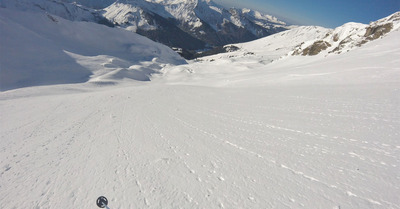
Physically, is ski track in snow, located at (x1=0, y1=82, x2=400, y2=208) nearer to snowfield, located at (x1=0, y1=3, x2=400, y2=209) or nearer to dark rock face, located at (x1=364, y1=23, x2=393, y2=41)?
snowfield, located at (x1=0, y1=3, x2=400, y2=209)

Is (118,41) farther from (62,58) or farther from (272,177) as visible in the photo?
(272,177)

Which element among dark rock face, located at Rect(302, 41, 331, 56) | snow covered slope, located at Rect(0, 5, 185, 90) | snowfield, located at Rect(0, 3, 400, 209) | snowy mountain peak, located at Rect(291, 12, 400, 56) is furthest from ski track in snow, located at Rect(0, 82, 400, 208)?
dark rock face, located at Rect(302, 41, 331, 56)

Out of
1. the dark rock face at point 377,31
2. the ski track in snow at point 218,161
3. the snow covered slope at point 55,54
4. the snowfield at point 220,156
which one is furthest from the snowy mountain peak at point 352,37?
the snow covered slope at point 55,54

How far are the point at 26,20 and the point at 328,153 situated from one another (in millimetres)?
89246

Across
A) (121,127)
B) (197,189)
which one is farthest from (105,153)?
(197,189)

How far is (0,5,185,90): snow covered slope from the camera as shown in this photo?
32450 millimetres

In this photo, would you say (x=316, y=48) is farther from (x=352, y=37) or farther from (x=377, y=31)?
(x=377, y=31)

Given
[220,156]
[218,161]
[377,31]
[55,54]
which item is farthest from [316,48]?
[55,54]

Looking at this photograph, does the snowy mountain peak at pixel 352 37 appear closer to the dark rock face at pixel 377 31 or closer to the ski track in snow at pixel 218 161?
the dark rock face at pixel 377 31

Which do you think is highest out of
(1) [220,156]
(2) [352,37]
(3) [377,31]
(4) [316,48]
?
(3) [377,31]

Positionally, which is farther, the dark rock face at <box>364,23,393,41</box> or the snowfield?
the dark rock face at <box>364,23,393,41</box>

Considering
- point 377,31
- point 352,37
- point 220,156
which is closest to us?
point 220,156

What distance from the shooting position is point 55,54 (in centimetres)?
4372

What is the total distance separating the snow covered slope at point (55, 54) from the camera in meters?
32.5
